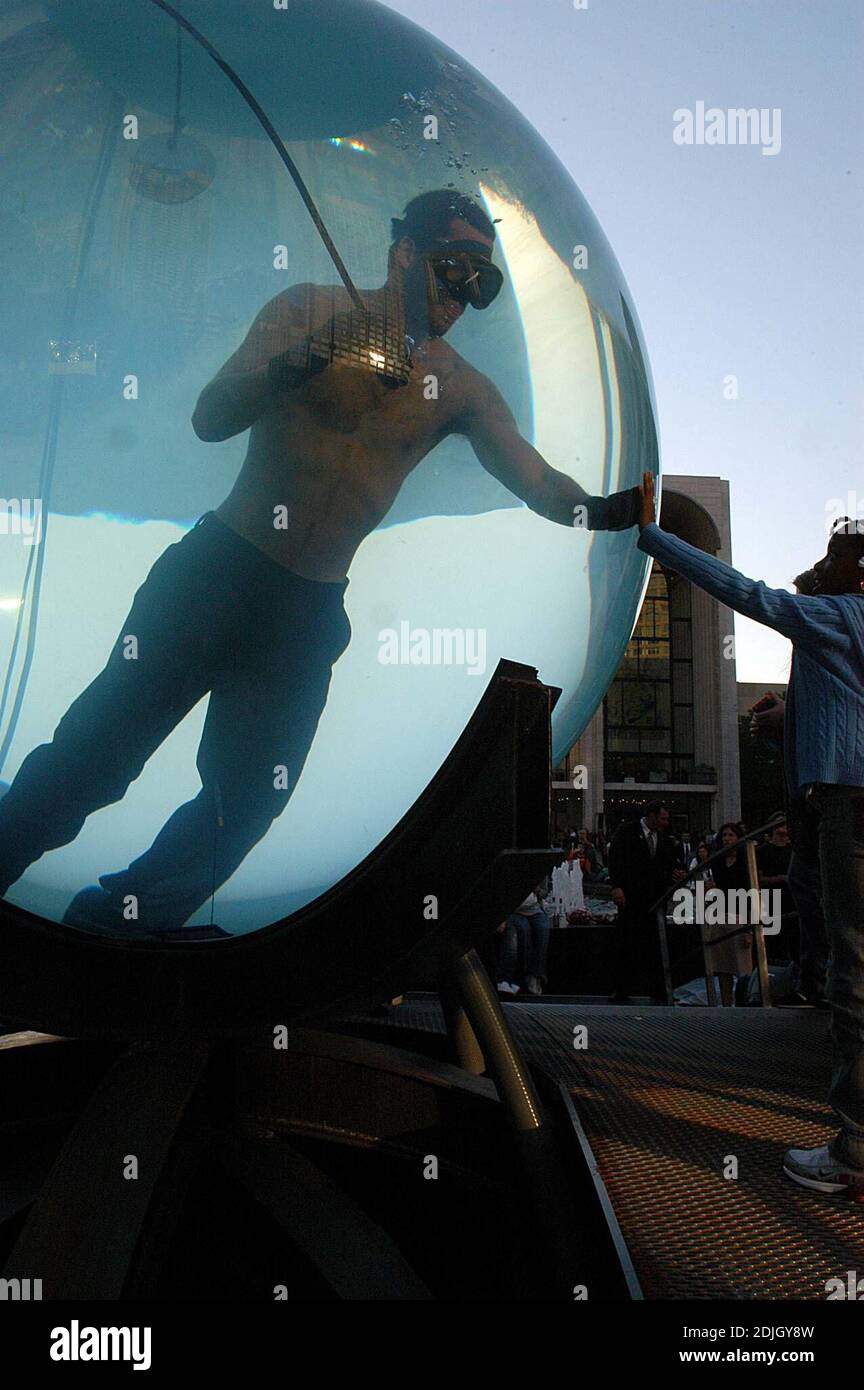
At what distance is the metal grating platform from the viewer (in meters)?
1.57

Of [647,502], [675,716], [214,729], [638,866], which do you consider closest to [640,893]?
[638,866]

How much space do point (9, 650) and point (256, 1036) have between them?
796 millimetres

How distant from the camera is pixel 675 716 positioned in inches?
1708

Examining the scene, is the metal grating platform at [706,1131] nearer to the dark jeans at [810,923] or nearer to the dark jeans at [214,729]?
the dark jeans at [810,923]

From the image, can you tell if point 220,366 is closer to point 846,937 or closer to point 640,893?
point 846,937

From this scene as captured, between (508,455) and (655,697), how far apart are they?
142 ft

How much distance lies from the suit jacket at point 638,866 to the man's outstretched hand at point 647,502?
4.94 m

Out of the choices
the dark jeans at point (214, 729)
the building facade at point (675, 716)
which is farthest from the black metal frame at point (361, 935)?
the building facade at point (675, 716)

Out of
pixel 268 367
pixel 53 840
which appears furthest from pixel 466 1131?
pixel 268 367

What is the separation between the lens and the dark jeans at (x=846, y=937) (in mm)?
1988

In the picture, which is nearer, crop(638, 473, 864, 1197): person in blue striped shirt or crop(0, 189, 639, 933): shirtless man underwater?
crop(0, 189, 639, 933): shirtless man underwater

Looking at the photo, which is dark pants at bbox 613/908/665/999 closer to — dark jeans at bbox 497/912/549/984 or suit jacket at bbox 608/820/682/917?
suit jacket at bbox 608/820/682/917

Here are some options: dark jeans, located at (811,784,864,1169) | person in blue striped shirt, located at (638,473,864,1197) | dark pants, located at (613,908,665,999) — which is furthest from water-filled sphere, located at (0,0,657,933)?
dark pants, located at (613,908,665,999)

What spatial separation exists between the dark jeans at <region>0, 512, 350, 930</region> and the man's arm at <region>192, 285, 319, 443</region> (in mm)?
158
